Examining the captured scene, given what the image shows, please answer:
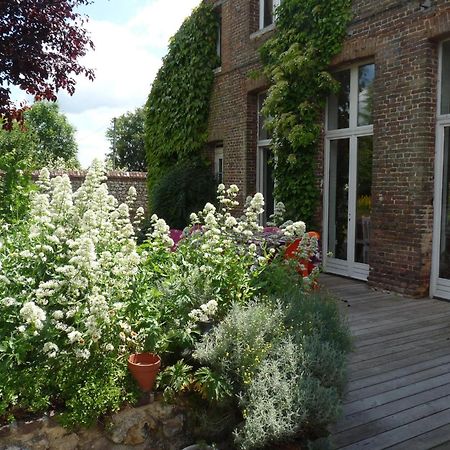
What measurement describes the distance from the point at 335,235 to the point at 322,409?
5.58 m

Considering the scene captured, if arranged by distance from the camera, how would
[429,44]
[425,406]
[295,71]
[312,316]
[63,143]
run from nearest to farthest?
[312,316]
[425,406]
[429,44]
[295,71]
[63,143]

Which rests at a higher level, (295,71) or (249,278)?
(295,71)

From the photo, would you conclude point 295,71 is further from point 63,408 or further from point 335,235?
point 63,408

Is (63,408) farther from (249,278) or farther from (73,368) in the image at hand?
(249,278)

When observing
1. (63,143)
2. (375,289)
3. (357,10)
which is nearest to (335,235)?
(375,289)

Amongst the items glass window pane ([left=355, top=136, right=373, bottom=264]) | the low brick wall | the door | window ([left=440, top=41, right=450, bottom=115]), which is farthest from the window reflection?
the low brick wall

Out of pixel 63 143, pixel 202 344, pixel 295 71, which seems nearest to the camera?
pixel 202 344

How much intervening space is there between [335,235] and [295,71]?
2624 millimetres

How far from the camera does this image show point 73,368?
253 cm

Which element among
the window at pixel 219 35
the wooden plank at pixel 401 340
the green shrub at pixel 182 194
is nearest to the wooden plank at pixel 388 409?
the wooden plank at pixel 401 340

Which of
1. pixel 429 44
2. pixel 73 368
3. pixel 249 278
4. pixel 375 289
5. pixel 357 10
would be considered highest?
pixel 357 10

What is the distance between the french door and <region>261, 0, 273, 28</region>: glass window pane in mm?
3063

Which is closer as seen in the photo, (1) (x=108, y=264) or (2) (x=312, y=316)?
(1) (x=108, y=264)

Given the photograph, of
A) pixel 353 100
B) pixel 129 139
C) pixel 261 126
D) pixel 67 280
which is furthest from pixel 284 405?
pixel 129 139
